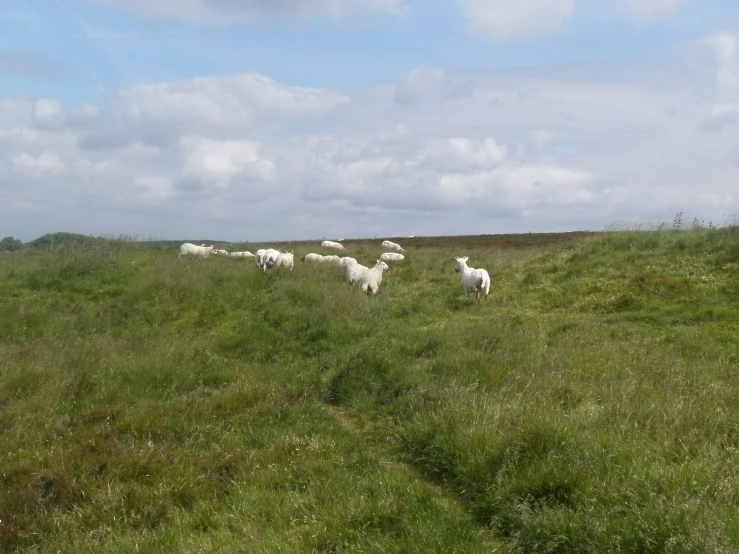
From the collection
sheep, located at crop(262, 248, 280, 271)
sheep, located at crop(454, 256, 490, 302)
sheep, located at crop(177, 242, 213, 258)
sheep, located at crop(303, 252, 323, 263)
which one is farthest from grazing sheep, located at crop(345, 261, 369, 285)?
sheep, located at crop(177, 242, 213, 258)

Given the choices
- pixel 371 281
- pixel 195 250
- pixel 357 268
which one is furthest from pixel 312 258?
pixel 371 281

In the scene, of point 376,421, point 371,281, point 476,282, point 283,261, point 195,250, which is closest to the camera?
point 376,421

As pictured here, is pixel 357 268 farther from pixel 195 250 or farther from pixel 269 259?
pixel 195 250

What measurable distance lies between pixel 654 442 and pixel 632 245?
15.1 m

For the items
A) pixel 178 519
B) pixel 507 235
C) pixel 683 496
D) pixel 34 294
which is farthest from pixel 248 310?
pixel 507 235

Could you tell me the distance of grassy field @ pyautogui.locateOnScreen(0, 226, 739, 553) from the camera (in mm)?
5449

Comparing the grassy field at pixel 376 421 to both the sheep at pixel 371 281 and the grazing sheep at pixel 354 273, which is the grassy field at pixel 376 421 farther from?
the grazing sheep at pixel 354 273

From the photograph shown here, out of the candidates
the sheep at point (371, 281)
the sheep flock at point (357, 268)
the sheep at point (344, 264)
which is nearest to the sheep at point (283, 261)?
the sheep flock at point (357, 268)

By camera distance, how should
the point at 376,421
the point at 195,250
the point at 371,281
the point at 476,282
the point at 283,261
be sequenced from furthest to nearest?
the point at 195,250 < the point at 283,261 < the point at 371,281 < the point at 476,282 < the point at 376,421

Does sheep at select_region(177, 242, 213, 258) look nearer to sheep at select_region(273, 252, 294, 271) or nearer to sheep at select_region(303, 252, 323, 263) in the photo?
sheep at select_region(303, 252, 323, 263)

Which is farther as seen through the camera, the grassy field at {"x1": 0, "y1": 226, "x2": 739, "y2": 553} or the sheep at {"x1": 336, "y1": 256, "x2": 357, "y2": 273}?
the sheep at {"x1": 336, "y1": 256, "x2": 357, "y2": 273}

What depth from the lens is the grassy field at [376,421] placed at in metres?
5.45

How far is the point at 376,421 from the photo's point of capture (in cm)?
→ 881

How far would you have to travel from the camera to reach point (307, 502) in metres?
6.10
